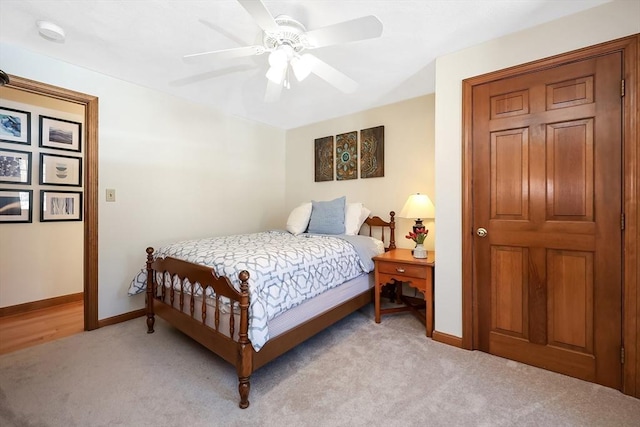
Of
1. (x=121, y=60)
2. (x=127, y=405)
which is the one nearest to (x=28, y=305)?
(x=127, y=405)

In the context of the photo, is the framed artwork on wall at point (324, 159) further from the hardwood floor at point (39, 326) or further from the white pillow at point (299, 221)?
the hardwood floor at point (39, 326)

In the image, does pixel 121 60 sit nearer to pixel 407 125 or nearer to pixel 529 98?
pixel 407 125

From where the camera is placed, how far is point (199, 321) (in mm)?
1948

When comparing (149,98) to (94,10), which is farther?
(149,98)

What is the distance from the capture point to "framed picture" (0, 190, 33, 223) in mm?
2875

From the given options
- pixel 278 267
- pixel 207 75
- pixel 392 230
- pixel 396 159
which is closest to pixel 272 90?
pixel 207 75

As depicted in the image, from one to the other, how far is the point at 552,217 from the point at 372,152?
6.50 ft

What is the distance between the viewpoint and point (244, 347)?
1.58m

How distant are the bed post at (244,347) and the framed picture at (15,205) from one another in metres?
3.09

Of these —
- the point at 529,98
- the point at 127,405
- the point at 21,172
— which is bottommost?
the point at 127,405

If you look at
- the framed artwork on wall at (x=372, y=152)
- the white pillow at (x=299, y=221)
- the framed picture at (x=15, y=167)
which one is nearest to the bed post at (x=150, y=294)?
the white pillow at (x=299, y=221)

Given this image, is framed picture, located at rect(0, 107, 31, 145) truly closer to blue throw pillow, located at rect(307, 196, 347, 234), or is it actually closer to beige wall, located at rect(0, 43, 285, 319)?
beige wall, located at rect(0, 43, 285, 319)

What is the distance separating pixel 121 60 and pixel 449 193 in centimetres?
291

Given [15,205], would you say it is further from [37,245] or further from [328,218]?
[328,218]
